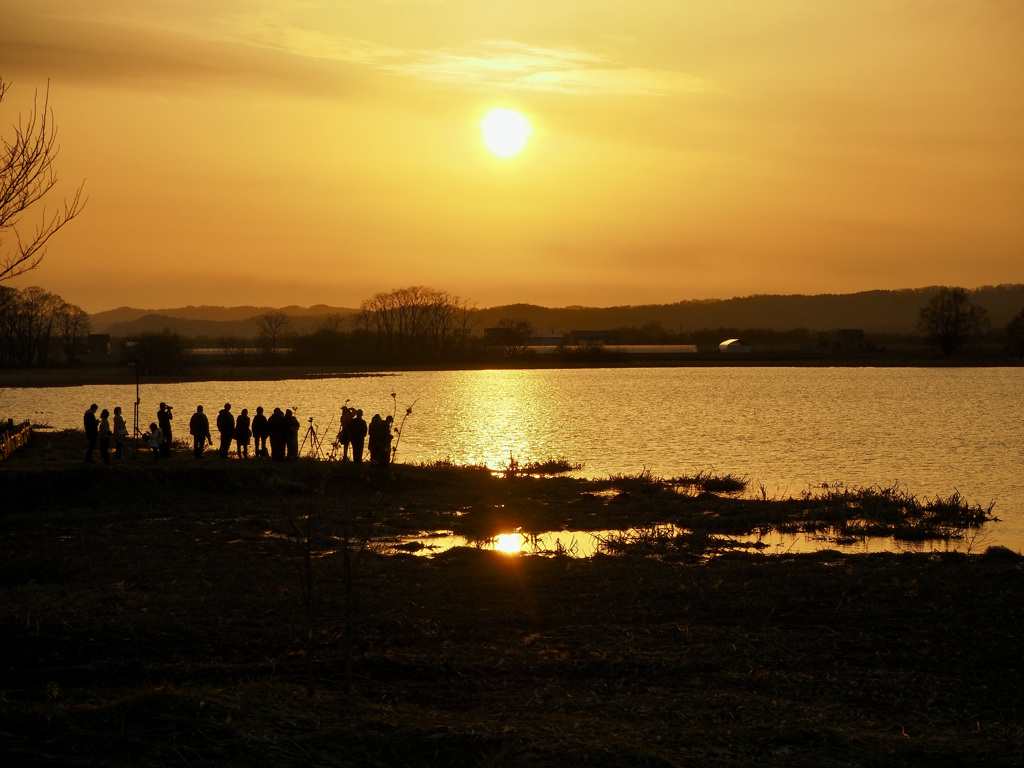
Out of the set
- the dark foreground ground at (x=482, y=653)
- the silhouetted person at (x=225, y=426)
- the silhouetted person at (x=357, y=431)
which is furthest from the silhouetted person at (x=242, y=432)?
the dark foreground ground at (x=482, y=653)

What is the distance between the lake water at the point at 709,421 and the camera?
29875 millimetres

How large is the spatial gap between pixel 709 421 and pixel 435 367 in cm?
8439

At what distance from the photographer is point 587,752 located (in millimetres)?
6707

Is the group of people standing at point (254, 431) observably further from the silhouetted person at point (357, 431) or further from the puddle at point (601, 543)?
the puddle at point (601, 543)

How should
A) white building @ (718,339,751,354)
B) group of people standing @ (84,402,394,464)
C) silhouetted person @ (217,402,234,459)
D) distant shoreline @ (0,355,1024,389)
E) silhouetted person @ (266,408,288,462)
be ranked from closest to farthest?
group of people standing @ (84,402,394,464) < silhouetted person @ (266,408,288,462) < silhouetted person @ (217,402,234,459) < distant shoreline @ (0,355,1024,389) < white building @ (718,339,751,354)

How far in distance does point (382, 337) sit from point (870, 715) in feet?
444

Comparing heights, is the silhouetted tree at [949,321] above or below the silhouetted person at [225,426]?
above

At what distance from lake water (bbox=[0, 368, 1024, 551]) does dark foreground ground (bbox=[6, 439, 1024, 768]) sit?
743 cm

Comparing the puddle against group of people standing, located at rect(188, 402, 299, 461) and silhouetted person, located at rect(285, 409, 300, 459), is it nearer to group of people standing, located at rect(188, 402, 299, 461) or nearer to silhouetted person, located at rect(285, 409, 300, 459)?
silhouetted person, located at rect(285, 409, 300, 459)

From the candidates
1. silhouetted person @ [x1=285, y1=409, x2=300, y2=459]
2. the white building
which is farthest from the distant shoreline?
silhouetted person @ [x1=285, y1=409, x2=300, y2=459]

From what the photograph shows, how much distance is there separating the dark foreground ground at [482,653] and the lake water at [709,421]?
24.4ft

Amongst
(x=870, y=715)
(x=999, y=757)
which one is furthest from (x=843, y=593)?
(x=999, y=757)

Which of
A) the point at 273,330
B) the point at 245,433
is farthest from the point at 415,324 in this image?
the point at 245,433

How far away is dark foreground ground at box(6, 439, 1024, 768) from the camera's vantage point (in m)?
6.94
